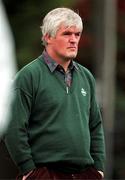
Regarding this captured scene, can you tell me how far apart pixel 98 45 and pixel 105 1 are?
0.42 metres

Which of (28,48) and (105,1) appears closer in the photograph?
(28,48)

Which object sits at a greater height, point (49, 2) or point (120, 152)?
point (49, 2)

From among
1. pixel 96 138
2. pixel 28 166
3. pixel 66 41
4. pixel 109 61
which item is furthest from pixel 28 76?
pixel 109 61

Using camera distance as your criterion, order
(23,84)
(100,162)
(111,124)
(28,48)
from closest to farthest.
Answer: (23,84) < (100,162) < (28,48) < (111,124)

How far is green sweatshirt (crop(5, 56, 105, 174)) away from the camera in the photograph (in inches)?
207

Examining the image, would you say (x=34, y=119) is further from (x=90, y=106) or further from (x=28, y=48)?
(x=28, y=48)

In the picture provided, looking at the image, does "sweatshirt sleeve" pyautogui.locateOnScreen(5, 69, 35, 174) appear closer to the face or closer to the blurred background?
the face

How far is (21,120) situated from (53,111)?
16cm

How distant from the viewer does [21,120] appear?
17.2ft

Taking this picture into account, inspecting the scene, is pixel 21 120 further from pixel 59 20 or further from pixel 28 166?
pixel 59 20

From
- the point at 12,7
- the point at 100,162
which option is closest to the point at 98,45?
the point at 12,7

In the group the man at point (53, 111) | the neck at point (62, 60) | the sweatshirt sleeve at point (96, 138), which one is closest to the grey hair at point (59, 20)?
the man at point (53, 111)

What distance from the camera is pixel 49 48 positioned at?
17.7 ft

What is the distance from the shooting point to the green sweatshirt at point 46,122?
525 cm
